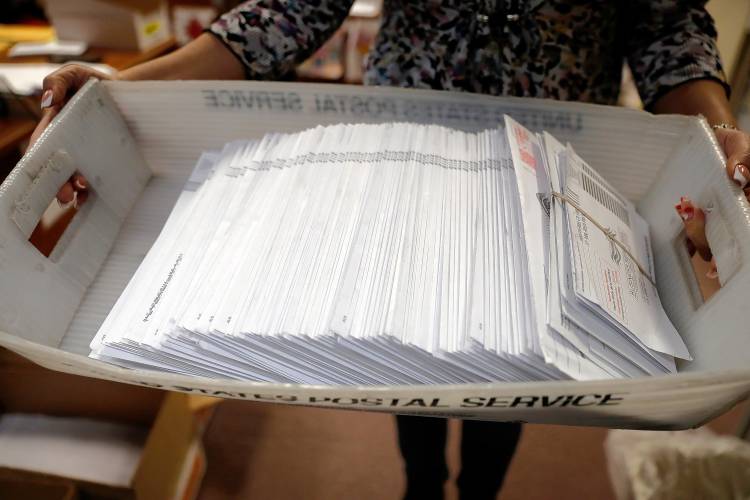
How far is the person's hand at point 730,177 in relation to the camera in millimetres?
510

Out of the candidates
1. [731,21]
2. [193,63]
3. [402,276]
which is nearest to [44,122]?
[193,63]

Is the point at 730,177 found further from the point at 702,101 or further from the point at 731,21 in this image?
the point at 731,21

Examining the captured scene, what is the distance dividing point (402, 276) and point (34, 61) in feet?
5.36

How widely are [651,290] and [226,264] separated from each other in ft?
1.44

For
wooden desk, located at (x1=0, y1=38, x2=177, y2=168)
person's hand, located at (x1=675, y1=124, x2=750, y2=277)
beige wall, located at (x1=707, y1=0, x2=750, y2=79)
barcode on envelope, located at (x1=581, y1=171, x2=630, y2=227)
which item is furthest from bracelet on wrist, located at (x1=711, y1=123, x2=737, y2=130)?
beige wall, located at (x1=707, y1=0, x2=750, y2=79)

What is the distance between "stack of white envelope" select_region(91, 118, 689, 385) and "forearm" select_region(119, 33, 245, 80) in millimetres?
208

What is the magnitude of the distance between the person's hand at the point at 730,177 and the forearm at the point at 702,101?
0.19ft

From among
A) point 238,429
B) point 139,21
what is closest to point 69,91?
point 238,429

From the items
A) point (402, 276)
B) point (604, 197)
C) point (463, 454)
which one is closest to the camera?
point (402, 276)

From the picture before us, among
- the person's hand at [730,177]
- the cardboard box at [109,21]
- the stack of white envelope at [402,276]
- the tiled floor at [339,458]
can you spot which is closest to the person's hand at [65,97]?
the stack of white envelope at [402,276]

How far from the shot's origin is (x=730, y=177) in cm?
52

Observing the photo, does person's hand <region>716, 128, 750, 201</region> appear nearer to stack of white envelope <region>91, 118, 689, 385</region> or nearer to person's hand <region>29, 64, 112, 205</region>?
stack of white envelope <region>91, 118, 689, 385</region>

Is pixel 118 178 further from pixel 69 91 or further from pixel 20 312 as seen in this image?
pixel 20 312

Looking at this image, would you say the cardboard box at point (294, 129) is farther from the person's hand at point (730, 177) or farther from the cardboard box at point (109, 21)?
the cardboard box at point (109, 21)
